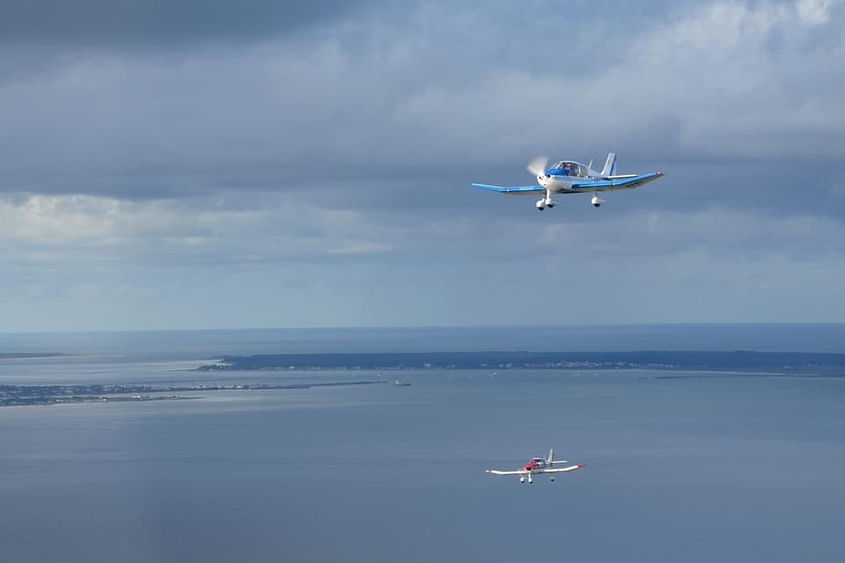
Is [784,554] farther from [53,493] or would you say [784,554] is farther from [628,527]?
[53,493]

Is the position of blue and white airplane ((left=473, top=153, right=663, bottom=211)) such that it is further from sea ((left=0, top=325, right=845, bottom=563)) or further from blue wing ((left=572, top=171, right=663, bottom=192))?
sea ((left=0, top=325, right=845, bottom=563))

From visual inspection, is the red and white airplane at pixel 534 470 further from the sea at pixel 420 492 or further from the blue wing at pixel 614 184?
the blue wing at pixel 614 184

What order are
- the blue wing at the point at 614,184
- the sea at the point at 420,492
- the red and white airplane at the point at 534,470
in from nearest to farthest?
the blue wing at the point at 614,184 → the sea at the point at 420,492 → the red and white airplane at the point at 534,470

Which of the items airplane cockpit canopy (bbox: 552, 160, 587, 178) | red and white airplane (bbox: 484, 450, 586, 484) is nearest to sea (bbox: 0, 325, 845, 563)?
red and white airplane (bbox: 484, 450, 586, 484)

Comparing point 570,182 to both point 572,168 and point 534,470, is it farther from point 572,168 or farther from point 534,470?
point 534,470

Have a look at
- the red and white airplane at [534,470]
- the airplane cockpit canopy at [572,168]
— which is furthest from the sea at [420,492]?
the airplane cockpit canopy at [572,168]
